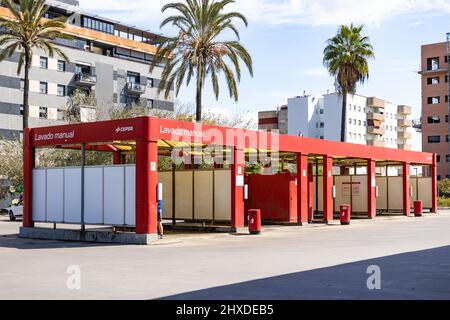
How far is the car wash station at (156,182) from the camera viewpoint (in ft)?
75.9

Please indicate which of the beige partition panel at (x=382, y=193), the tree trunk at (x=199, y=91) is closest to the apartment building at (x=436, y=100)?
the beige partition panel at (x=382, y=193)

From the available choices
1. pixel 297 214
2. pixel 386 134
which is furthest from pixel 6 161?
pixel 386 134

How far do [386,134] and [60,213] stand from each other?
397ft

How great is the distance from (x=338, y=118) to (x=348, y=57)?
70022 millimetres

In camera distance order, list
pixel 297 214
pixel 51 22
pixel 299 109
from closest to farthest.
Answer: pixel 297 214
pixel 51 22
pixel 299 109

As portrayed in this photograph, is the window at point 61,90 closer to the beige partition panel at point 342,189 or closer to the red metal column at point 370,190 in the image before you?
the beige partition panel at point 342,189

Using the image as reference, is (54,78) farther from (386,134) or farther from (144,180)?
(386,134)

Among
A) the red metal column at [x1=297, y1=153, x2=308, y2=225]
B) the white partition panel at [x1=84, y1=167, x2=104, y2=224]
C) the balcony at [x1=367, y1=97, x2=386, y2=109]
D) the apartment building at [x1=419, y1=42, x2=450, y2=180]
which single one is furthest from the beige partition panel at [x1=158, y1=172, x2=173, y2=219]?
the balcony at [x1=367, y1=97, x2=386, y2=109]

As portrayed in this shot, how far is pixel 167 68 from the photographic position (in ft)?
131

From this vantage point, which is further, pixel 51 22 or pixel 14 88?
pixel 14 88

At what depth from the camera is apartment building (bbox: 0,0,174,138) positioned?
69438mm

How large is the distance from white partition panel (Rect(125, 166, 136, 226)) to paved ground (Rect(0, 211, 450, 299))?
151 centimetres

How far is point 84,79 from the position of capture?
76812mm

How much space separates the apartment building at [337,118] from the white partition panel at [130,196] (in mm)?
99454
